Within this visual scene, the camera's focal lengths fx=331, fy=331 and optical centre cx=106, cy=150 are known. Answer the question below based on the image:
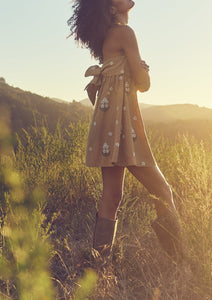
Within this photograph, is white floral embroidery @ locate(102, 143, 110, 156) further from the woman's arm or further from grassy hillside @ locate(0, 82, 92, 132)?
grassy hillside @ locate(0, 82, 92, 132)

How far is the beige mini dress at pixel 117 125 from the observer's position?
181cm

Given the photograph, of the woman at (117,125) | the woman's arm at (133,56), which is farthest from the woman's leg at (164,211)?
the woman's arm at (133,56)

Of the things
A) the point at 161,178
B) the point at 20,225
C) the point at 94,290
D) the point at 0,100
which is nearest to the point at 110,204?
the point at 161,178

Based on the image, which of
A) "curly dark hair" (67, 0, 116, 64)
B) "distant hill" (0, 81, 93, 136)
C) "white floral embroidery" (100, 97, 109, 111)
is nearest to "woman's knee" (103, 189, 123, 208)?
"white floral embroidery" (100, 97, 109, 111)

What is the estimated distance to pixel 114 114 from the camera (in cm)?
184

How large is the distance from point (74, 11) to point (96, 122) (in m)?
0.71

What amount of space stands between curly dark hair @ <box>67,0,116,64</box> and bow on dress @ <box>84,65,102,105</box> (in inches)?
6.0

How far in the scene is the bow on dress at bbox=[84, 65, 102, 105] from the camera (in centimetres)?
195

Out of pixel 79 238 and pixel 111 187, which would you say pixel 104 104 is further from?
pixel 79 238

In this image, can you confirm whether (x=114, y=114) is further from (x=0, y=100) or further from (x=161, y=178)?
(x=0, y=100)

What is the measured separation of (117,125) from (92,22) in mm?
625

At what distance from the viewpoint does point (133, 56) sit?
179cm

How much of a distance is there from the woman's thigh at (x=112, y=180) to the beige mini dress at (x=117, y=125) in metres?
0.06

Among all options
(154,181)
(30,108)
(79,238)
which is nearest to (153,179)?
(154,181)
